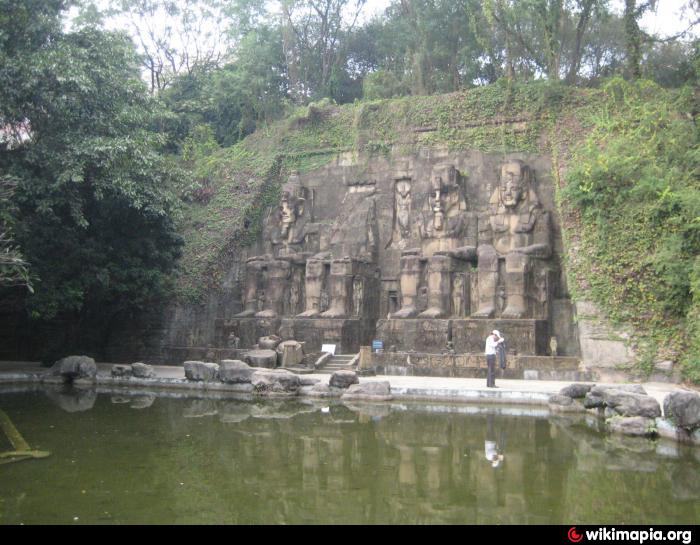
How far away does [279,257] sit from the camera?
21.9 meters

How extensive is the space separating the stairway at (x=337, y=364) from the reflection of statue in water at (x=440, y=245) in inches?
71.3

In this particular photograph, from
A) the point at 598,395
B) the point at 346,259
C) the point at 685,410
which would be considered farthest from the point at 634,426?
the point at 346,259

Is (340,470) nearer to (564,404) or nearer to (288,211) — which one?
(564,404)

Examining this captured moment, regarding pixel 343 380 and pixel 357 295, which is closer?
pixel 343 380

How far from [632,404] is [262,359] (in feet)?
29.9

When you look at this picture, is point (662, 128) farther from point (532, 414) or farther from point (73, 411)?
point (73, 411)

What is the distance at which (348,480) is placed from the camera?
7148mm

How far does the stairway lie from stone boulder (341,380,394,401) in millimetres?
4018

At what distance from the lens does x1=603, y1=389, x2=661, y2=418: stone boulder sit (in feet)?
31.8

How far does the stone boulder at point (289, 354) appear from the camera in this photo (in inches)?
671

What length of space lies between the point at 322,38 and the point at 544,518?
95.9 feet

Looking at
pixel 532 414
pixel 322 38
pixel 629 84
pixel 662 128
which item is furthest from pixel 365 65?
pixel 532 414

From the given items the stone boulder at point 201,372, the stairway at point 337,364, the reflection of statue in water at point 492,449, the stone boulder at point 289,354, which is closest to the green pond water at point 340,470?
the reflection of statue in water at point 492,449
